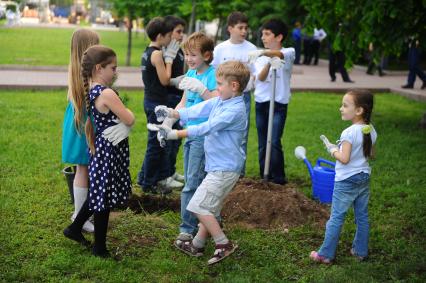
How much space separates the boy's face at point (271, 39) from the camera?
6.45 meters

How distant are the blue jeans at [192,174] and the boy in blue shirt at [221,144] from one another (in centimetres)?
22

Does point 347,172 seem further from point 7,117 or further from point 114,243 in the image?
point 7,117

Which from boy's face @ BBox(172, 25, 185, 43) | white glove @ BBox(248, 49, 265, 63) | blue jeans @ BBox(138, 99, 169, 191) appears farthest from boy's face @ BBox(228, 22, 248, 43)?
blue jeans @ BBox(138, 99, 169, 191)

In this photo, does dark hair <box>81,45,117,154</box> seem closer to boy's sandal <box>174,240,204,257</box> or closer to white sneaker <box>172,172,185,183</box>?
boy's sandal <box>174,240,204,257</box>

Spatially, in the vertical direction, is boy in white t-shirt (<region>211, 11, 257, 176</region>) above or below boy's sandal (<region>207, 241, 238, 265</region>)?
above

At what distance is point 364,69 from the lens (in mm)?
23562

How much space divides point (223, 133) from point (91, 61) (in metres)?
1.10

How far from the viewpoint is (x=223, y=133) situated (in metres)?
4.61

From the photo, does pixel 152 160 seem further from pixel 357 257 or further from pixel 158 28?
pixel 357 257

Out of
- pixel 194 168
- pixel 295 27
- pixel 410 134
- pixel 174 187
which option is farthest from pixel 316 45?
pixel 194 168

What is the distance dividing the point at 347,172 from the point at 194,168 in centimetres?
118

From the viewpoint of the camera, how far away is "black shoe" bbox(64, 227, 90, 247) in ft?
15.9

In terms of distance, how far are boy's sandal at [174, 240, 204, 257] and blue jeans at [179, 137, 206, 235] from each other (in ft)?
0.43

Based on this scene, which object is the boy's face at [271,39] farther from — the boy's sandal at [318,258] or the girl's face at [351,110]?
the boy's sandal at [318,258]
